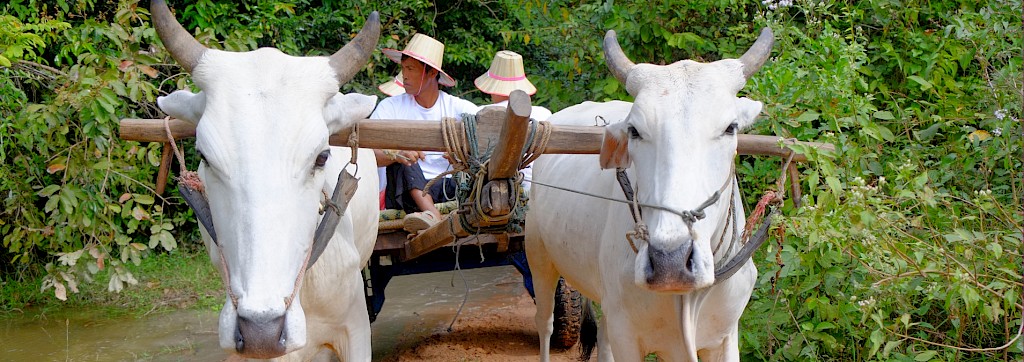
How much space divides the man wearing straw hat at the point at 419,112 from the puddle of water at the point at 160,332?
4.34 feet

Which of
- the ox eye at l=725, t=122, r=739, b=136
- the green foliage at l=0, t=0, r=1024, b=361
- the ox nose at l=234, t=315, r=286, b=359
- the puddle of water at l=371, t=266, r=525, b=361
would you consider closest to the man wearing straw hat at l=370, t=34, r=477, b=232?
the puddle of water at l=371, t=266, r=525, b=361

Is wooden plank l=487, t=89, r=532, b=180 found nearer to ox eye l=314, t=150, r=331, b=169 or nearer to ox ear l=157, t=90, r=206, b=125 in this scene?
ox eye l=314, t=150, r=331, b=169

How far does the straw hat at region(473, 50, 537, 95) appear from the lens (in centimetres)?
630

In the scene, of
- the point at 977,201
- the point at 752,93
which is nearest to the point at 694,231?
the point at 977,201

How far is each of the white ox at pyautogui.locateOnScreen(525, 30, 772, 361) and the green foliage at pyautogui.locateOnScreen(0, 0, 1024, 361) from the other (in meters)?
0.47

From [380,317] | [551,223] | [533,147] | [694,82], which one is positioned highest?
[694,82]

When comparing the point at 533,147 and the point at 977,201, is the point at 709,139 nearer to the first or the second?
the point at 533,147

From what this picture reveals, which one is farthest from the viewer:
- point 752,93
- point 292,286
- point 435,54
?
point 435,54

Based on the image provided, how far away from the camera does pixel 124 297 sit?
25.1 ft

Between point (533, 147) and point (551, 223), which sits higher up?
point (533, 147)

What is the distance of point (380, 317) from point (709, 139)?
4762 mm

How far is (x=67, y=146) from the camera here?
534 cm

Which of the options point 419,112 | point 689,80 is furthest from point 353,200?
point 419,112

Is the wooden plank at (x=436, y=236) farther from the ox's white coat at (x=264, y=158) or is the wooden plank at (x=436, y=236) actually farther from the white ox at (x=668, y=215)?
the ox's white coat at (x=264, y=158)
